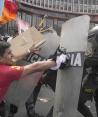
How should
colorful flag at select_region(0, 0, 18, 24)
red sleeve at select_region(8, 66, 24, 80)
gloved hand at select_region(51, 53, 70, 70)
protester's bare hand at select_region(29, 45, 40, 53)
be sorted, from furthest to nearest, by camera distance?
colorful flag at select_region(0, 0, 18, 24) < protester's bare hand at select_region(29, 45, 40, 53) < gloved hand at select_region(51, 53, 70, 70) < red sleeve at select_region(8, 66, 24, 80)

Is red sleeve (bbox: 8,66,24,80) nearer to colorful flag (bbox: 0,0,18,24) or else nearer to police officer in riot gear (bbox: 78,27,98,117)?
police officer in riot gear (bbox: 78,27,98,117)

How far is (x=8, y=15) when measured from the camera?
10.0m

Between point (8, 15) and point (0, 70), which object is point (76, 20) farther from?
point (8, 15)

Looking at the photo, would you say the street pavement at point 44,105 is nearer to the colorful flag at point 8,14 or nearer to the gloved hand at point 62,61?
the colorful flag at point 8,14

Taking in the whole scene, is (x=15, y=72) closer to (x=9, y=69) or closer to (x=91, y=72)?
(x=9, y=69)

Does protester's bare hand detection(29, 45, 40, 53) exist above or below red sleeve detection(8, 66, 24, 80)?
above

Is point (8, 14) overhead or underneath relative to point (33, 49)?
overhead

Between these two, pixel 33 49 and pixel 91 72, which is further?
pixel 91 72

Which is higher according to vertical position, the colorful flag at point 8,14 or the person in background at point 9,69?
the colorful flag at point 8,14

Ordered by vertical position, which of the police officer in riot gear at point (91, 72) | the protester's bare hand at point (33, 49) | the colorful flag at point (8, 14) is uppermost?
the colorful flag at point (8, 14)

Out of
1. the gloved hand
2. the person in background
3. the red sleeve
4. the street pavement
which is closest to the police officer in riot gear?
the gloved hand

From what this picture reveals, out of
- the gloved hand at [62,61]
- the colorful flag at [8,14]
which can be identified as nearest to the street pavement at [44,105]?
the colorful flag at [8,14]

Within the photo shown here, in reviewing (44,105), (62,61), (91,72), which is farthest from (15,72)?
(44,105)

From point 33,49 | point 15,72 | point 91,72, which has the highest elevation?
point 33,49
